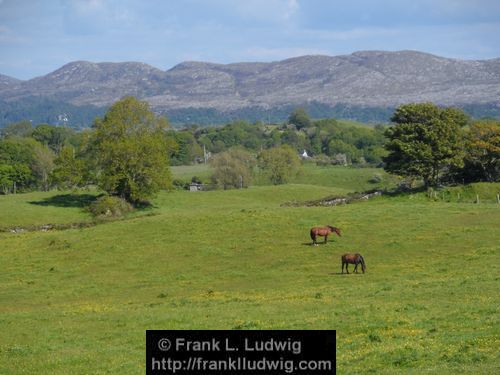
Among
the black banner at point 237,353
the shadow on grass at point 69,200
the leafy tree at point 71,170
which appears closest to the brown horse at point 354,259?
the black banner at point 237,353

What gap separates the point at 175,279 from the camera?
131ft

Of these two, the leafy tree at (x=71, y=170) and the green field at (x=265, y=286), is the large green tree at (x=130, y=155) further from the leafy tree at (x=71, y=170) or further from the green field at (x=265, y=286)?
the green field at (x=265, y=286)

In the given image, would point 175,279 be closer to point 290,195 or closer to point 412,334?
point 412,334

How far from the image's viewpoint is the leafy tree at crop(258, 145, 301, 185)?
139 m

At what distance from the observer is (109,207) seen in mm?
76250

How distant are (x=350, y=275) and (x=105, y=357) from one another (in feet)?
61.0

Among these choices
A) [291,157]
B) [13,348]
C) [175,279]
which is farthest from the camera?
[291,157]

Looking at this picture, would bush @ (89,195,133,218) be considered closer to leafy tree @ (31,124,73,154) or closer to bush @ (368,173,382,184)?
bush @ (368,173,382,184)

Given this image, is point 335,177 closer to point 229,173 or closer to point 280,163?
point 280,163

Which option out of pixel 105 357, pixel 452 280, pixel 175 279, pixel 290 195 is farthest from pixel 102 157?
pixel 105 357

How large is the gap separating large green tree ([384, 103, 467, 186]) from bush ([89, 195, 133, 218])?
94.2 feet

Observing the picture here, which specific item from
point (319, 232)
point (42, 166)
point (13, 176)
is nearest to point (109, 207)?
point (319, 232)

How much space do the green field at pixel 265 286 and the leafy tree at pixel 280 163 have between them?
226ft

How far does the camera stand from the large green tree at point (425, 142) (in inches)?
2849
